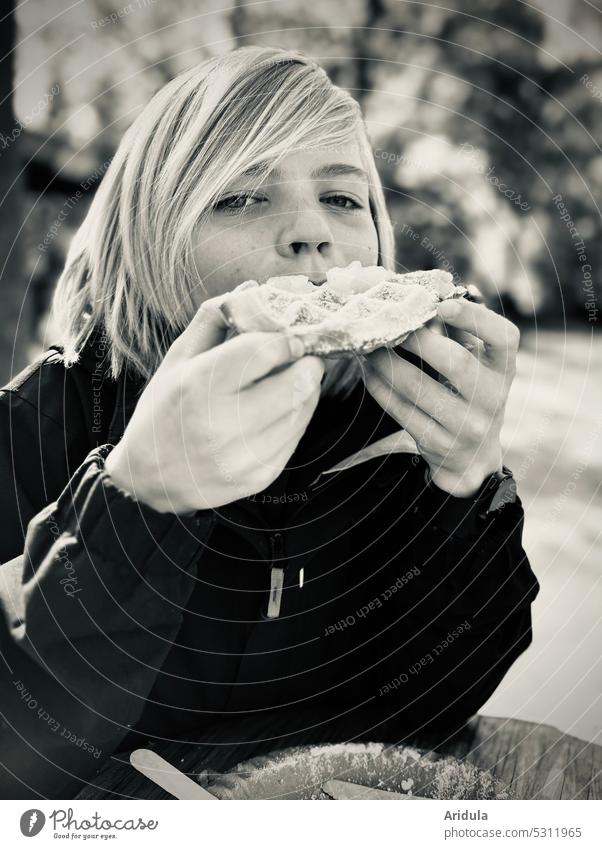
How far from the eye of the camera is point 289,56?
3.47 ft

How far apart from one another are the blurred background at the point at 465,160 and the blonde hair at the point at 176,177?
146mm

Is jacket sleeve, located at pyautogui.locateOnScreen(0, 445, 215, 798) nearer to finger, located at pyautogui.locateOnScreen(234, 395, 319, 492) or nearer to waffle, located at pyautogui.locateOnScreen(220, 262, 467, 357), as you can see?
finger, located at pyautogui.locateOnScreen(234, 395, 319, 492)

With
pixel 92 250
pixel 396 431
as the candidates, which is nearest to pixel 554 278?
pixel 396 431

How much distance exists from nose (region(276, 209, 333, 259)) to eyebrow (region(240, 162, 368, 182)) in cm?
5

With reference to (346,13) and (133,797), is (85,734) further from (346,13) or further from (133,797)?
(346,13)

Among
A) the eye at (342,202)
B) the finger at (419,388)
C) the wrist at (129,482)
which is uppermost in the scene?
the eye at (342,202)

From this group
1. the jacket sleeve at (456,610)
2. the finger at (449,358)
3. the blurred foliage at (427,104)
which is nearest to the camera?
the finger at (449,358)

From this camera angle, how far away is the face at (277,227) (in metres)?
0.99

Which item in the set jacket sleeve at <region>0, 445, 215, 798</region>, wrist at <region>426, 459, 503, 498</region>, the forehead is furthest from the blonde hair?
wrist at <region>426, 459, 503, 498</region>

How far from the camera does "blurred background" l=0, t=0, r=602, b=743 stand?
3.79ft

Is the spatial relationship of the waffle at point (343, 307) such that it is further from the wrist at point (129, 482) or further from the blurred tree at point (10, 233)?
the blurred tree at point (10, 233)

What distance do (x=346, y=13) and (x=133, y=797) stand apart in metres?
1.14

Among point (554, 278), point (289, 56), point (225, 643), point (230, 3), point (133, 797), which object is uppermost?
point (230, 3)

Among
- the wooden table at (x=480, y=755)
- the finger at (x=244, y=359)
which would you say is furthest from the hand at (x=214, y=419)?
the wooden table at (x=480, y=755)
